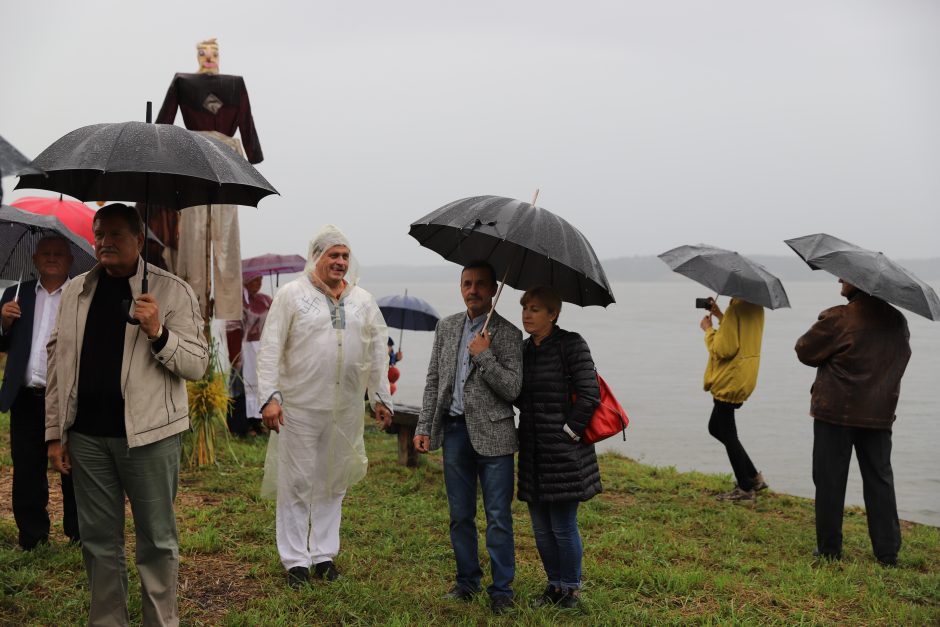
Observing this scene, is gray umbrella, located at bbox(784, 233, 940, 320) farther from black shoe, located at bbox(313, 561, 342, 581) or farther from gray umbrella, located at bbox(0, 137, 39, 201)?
gray umbrella, located at bbox(0, 137, 39, 201)

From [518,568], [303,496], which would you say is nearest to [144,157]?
[303,496]

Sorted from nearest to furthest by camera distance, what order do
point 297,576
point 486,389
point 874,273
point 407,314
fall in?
point 486,389 < point 297,576 < point 874,273 < point 407,314

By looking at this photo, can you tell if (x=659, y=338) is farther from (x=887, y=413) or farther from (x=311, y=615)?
(x=311, y=615)

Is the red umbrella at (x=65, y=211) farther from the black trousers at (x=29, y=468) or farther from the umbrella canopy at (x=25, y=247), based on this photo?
the black trousers at (x=29, y=468)

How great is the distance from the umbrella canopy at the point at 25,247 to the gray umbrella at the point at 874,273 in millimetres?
4402

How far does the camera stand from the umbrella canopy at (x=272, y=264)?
9672 mm

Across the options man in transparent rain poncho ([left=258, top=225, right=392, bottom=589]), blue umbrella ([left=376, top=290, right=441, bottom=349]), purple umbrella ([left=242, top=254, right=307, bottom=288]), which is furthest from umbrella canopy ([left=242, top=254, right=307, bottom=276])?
man in transparent rain poncho ([left=258, top=225, right=392, bottom=589])

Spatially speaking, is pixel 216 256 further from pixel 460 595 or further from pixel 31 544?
pixel 460 595

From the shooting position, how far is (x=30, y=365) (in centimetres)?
463

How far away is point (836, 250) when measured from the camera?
5.63 m

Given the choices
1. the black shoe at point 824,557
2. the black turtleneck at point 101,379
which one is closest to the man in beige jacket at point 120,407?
the black turtleneck at point 101,379

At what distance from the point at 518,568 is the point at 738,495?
3006 mm

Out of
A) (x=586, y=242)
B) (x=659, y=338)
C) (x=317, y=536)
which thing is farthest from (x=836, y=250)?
(x=659, y=338)

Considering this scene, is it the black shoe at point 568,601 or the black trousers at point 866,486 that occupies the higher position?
the black trousers at point 866,486
